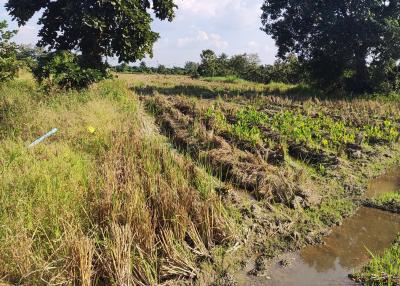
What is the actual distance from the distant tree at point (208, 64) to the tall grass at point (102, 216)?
3688 cm

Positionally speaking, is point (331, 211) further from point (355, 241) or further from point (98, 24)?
point (98, 24)

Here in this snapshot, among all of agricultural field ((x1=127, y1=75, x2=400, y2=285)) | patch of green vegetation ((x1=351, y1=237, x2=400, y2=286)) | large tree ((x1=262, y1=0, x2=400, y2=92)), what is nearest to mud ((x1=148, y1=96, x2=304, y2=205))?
agricultural field ((x1=127, y1=75, x2=400, y2=285))

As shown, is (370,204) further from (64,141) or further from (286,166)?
(64,141)

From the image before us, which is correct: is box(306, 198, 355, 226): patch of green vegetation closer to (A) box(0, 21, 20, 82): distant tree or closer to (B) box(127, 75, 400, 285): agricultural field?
(B) box(127, 75, 400, 285): agricultural field

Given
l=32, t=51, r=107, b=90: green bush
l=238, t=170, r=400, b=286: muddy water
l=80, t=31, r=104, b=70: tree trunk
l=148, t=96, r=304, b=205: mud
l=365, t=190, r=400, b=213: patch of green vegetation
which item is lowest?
l=238, t=170, r=400, b=286: muddy water

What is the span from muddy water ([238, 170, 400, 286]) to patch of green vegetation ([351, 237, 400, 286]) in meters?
0.16

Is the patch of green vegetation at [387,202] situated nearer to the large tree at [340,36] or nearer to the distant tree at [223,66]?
the large tree at [340,36]

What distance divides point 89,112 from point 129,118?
38.5 inches

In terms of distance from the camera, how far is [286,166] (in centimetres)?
732

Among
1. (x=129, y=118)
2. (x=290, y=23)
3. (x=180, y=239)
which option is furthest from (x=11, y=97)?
(x=290, y=23)

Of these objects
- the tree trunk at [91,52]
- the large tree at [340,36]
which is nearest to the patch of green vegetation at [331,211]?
the tree trunk at [91,52]

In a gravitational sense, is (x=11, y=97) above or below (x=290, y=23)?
below

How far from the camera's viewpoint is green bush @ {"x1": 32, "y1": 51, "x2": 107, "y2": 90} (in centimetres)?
1235

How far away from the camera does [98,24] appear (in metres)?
13.2
